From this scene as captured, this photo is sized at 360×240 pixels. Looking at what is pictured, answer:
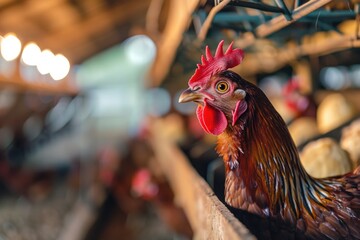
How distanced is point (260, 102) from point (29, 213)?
3713mm

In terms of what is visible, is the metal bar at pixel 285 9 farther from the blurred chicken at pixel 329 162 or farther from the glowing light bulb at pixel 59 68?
the glowing light bulb at pixel 59 68

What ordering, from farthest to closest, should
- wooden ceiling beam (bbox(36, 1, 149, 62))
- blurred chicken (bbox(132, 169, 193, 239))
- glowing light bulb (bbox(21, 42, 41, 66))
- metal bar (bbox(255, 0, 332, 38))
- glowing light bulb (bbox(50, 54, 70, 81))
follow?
wooden ceiling beam (bbox(36, 1, 149, 62))
glowing light bulb (bbox(50, 54, 70, 81))
glowing light bulb (bbox(21, 42, 41, 66))
blurred chicken (bbox(132, 169, 193, 239))
metal bar (bbox(255, 0, 332, 38))

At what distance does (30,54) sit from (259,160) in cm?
379

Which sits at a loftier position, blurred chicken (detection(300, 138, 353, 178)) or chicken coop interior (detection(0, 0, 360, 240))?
chicken coop interior (detection(0, 0, 360, 240))

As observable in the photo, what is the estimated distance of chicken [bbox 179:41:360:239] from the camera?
107 centimetres

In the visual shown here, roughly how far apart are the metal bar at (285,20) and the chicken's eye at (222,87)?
11.0 inches

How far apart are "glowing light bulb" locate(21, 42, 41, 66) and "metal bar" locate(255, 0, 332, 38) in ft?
10.3

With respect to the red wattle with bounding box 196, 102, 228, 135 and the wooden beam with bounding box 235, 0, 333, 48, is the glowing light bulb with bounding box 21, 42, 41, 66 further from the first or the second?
the red wattle with bounding box 196, 102, 228, 135

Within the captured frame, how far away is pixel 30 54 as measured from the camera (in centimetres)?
436

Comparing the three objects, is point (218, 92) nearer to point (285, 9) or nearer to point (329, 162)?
point (285, 9)

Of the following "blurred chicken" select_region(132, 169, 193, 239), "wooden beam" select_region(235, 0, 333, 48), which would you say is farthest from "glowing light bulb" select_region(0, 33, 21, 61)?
"wooden beam" select_region(235, 0, 333, 48)

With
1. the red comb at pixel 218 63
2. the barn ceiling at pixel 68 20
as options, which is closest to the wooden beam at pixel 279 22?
the red comb at pixel 218 63

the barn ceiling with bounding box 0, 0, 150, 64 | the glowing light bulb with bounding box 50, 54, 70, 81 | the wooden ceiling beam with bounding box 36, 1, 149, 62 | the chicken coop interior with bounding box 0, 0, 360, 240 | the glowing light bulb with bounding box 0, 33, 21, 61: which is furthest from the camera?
the wooden ceiling beam with bounding box 36, 1, 149, 62

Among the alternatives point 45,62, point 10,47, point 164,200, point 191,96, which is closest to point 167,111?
point 45,62
